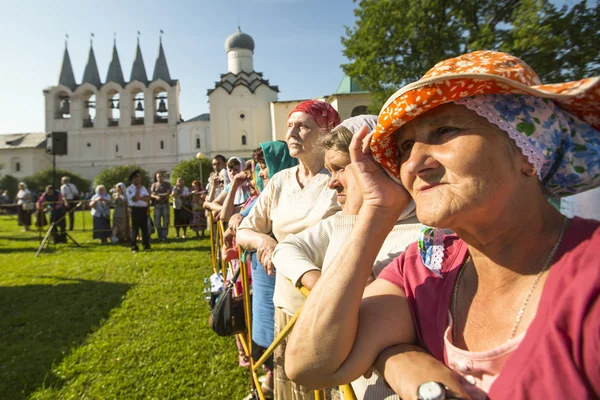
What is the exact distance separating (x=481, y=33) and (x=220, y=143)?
131ft

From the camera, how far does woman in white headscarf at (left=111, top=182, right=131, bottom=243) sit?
13430mm

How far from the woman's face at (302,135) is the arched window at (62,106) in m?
68.0

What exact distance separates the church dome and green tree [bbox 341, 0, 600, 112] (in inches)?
1516

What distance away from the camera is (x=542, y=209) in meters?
1.12

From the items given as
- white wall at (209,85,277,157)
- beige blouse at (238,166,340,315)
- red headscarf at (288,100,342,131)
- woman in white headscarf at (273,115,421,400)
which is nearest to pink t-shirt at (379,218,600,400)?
woman in white headscarf at (273,115,421,400)

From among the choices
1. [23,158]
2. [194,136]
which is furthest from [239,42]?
[23,158]

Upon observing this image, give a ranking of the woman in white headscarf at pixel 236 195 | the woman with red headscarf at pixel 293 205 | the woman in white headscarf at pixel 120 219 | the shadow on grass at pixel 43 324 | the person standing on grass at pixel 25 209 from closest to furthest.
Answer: the woman with red headscarf at pixel 293 205
the shadow on grass at pixel 43 324
the woman in white headscarf at pixel 236 195
the woman in white headscarf at pixel 120 219
the person standing on grass at pixel 25 209

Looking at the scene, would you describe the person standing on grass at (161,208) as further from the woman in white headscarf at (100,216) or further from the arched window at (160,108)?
the arched window at (160,108)

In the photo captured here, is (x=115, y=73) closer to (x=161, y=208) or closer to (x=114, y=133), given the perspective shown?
(x=114, y=133)

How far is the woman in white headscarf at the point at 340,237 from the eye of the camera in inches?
65.7

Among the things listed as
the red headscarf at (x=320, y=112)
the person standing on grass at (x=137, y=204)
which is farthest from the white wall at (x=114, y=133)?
the red headscarf at (x=320, y=112)

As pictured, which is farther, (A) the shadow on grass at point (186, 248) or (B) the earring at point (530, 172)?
(A) the shadow on grass at point (186, 248)

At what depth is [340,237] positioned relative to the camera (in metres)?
1.79

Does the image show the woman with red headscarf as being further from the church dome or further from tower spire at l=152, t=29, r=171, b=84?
tower spire at l=152, t=29, r=171, b=84
